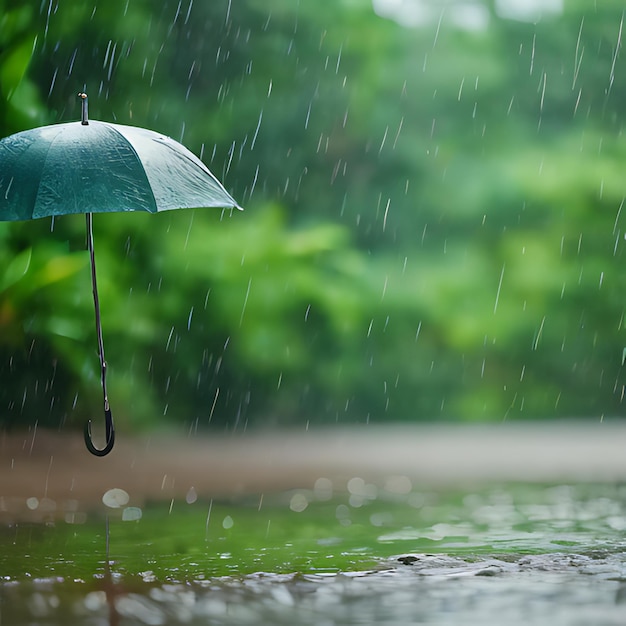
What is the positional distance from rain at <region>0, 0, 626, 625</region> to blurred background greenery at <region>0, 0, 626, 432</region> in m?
0.04

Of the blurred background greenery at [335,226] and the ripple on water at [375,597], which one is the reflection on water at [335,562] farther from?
the blurred background greenery at [335,226]

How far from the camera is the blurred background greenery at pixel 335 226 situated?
46.5 ft

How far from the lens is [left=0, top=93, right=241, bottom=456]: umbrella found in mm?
5410

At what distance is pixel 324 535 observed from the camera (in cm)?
752

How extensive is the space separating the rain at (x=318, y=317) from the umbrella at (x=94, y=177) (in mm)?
20

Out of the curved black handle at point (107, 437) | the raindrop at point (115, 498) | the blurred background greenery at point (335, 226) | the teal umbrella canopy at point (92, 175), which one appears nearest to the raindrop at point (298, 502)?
the raindrop at point (115, 498)

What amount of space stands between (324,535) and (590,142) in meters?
11.9

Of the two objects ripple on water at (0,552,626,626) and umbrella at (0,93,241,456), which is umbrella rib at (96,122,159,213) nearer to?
umbrella at (0,93,241,456)

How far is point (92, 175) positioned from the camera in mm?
5461

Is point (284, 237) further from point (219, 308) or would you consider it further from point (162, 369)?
point (162, 369)

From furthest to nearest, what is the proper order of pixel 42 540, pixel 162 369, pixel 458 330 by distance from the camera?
1. pixel 458 330
2. pixel 162 369
3. pixel 42 540

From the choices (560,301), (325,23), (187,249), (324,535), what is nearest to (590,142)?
(560,301)

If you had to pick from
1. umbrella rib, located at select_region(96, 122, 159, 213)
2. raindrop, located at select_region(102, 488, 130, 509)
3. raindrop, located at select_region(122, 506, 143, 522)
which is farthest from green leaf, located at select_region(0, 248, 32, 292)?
umbrella rib, located at select_region(96, 122, 159, 213)

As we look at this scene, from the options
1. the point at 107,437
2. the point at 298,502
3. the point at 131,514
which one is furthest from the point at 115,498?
the point at 107,437
